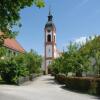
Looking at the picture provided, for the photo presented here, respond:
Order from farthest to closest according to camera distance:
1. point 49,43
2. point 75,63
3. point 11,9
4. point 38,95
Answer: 1. point 49,43
2. point 75,63
3. point 38,95
4. point 11,9

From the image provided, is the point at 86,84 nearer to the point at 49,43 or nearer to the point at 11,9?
the point at 11,9

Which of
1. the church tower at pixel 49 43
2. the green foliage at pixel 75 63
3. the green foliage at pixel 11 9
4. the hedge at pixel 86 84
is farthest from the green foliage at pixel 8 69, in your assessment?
the church tower at pixel 49 43

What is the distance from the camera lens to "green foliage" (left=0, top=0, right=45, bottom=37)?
8.06m

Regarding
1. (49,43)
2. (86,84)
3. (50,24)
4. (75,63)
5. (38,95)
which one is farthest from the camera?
(50,24)

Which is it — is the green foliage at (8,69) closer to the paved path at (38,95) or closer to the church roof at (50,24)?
the paved path at (38,95)

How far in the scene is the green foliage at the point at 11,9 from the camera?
806 cm

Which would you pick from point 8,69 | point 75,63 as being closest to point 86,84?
point 8,69

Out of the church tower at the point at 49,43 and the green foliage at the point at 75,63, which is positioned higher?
the church tower at the point at 49,43

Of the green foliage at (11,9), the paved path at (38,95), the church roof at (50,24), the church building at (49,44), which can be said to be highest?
the church roof at (50,24)

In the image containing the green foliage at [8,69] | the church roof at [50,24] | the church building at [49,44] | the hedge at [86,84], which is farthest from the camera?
the church roof at [50,24]

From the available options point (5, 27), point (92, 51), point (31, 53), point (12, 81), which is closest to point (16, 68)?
point (12, 81)

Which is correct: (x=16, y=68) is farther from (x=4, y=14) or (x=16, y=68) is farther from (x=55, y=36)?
(x=55, y=36)

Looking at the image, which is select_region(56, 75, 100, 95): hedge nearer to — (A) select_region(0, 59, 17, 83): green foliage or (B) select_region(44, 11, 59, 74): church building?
(A) select_region(0, 59, 17, 83): green foliage

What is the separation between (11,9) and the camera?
326 inches
